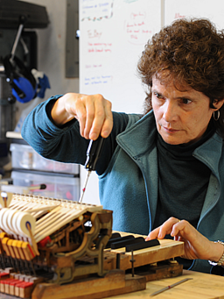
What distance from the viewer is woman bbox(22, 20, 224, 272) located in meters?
1.20

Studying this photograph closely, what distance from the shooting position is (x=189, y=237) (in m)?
1.00

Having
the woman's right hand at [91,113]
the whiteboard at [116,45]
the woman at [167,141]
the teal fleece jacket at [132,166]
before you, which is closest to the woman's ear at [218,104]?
the woman at [167,141]

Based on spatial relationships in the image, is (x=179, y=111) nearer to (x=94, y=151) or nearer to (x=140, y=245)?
(x=94, y=151)

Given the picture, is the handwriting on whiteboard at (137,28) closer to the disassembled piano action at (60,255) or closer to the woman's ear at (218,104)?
the woman's ear at (218,104)

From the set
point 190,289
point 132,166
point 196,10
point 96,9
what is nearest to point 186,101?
point 132,166

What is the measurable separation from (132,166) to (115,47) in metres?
1.45

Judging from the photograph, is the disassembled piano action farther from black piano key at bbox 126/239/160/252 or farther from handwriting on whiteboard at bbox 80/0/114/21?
handwriting on whiteboard at bbox 80/0/114/21

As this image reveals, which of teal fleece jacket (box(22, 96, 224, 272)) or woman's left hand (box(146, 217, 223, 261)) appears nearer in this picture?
woman's left hand (box(146, 217, 223, 261))

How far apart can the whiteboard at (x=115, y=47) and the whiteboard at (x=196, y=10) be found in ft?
0.25

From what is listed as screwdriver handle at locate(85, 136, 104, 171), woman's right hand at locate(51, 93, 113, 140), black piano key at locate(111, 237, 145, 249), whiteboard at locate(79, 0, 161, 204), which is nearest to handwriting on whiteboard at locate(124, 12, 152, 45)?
whiteboard at locate(79, 0, 161, 204)

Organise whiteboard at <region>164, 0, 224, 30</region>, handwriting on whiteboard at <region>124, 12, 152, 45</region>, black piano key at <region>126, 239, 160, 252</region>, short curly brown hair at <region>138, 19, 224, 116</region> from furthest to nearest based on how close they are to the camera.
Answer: handwriting on whiteboard at <region>124, 12, 152, 45</region>
whiteboard at <region>164, 0, 224, 30</region>
short curly brown hair at <region>138, 19, 224, 116</region>
black piano key at <region>126, 239, 160, 252</region>

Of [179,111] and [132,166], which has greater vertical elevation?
[179,111]

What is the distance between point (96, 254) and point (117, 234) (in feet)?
0.78

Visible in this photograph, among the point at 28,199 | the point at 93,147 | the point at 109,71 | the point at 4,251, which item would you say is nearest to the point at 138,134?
the point at 93,147
